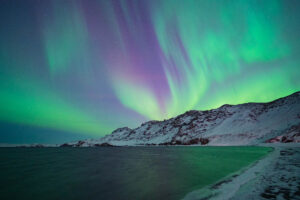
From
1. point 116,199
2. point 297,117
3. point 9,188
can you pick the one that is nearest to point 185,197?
point 116,199

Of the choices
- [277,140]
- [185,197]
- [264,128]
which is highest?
[264,128]

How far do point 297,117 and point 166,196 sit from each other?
135 meters

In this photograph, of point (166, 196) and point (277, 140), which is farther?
point (277, 140)

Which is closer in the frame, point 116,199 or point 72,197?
point 116,199

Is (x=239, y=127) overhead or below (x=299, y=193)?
overhead

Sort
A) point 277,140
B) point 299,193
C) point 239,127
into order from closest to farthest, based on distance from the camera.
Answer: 1. point 299,193
2. point 277,140
3. point 239,127

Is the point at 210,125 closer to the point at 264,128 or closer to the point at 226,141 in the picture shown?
the point at 226,141

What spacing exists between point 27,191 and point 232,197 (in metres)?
15.8

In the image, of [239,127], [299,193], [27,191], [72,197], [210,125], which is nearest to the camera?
[299,193]

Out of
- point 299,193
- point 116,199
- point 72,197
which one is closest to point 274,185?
point 299,193

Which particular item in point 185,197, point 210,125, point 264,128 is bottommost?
point 185,197

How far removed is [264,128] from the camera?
119125 millimetres

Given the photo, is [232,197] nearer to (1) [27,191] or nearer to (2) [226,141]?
(1) [27,191]

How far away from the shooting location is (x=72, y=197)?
37.9 feet
